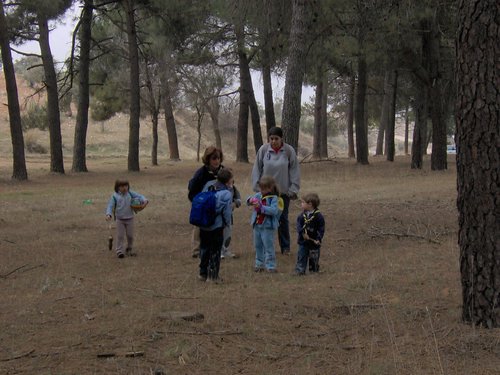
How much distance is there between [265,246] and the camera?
7.38 m

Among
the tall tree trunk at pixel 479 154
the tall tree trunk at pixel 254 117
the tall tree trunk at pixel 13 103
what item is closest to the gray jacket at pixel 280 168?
the tall tree trunk at pixel 479 154

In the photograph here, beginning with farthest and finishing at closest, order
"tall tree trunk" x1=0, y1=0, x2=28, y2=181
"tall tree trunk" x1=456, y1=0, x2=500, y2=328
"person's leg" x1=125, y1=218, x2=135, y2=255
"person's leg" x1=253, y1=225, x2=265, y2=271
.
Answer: "tall tree trunk" x1=0, y1=0, x2=28, y2=181 → "person's leg" x1=125, y1=218, x2=135, y2=255 → "person's leg" x1=253, y1=225, x2=265, y2=271 → "tall tree trunk" x1=456, y1=0, x2=500, y2=328

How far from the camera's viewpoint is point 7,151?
1875 inches

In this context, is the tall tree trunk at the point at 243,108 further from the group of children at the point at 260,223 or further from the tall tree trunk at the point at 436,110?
the group of children at the point at 260,223

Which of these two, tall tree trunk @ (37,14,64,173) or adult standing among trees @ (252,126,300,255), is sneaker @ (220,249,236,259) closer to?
adult standing among trees @ (252,126,300,255)

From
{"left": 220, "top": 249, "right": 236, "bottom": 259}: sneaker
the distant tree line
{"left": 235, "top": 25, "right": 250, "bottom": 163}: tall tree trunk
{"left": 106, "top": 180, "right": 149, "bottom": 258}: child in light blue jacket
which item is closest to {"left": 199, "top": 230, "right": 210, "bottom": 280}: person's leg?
{"left": 220, "top": 249, "right": 236, "bottom": 259}: sneaker

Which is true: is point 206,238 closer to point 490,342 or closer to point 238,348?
point 238,348

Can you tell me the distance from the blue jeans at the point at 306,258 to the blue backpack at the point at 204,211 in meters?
1.14

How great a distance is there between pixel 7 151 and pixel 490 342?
1874 inches

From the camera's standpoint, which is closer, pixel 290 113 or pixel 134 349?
pixel 134 349

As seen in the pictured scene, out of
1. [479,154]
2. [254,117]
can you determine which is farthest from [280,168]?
[254,117]

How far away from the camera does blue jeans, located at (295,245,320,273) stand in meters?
7.16

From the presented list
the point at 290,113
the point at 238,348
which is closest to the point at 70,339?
the point at 238,348

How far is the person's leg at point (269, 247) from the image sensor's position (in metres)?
7.35
